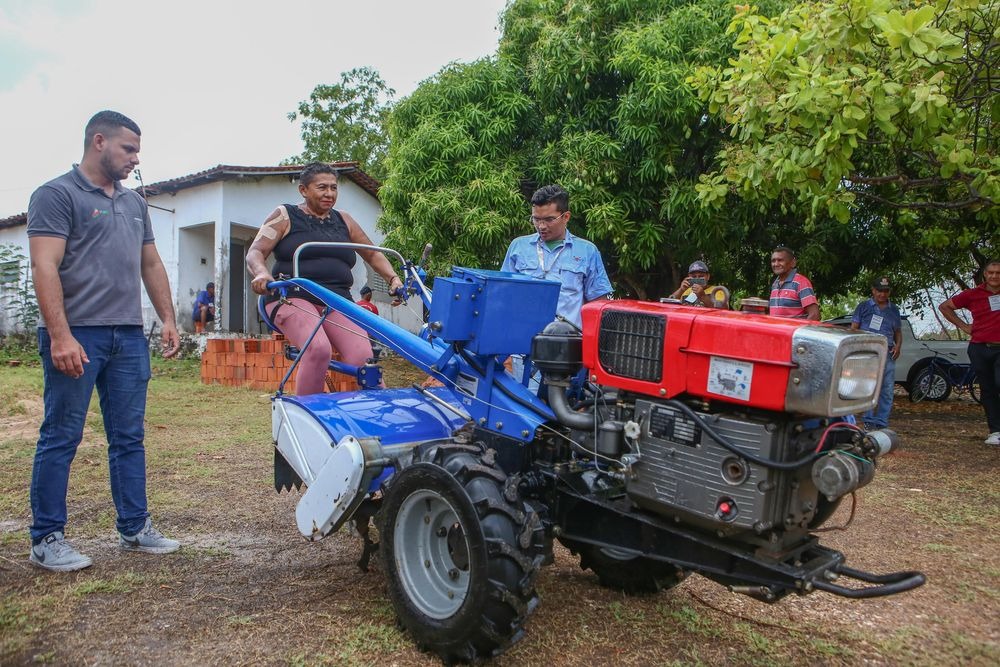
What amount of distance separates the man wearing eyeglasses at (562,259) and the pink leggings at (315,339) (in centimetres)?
89

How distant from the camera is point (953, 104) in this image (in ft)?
17.4

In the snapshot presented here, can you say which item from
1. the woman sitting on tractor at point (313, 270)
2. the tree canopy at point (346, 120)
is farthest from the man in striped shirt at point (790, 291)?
the tree canopy at point (346, 120)

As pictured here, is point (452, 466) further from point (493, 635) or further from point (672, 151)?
point (672, 151)

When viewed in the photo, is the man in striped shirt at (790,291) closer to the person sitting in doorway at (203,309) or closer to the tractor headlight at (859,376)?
the tractor headlight at (859,376)

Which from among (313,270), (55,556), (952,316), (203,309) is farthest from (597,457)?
(203,309)

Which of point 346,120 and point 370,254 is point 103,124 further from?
point 346,120

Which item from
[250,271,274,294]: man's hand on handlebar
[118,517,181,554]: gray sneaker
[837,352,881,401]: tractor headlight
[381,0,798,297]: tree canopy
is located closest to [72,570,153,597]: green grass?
[118,517,181,554]: gray sneaker

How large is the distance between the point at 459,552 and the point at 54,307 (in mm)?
1946

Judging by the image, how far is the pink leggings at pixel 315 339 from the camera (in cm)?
365

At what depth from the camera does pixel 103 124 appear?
3.33 metres

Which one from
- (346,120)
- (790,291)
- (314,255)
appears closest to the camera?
(314,255)

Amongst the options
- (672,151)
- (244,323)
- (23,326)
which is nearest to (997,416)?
(672,151)

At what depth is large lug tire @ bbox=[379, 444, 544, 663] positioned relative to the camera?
236 centimetres

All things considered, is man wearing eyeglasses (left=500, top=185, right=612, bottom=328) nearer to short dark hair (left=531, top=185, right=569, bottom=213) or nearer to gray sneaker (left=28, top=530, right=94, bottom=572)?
short dark hair (left=531, top=185, right=569, bottom=213)
